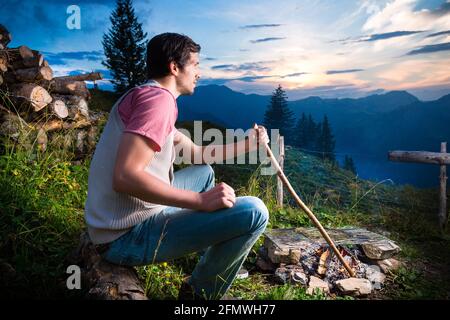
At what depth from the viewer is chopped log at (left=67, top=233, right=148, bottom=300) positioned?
7.45ft

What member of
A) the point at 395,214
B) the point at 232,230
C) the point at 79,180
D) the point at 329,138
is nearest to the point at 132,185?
the point at 232,230

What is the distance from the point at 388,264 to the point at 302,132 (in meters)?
51.1

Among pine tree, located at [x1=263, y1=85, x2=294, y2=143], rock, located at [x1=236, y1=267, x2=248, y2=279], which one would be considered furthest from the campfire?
pine tree, located at [x1=263, y1=85, x2=294, y2=143]

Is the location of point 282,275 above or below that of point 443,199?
below

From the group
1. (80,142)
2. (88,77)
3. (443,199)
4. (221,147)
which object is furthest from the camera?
(88,77)

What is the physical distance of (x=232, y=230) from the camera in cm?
218

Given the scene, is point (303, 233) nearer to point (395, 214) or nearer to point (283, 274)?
point (283, 274)

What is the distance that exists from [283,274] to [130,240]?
1.88 meters

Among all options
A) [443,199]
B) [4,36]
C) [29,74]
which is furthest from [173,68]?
[443,199]

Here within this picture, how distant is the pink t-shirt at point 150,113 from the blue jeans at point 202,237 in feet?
1.53

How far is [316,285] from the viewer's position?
134 inches

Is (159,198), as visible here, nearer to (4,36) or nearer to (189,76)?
(189,76)

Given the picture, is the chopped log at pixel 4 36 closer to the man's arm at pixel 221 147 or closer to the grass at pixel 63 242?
the grass at pixel 63 242

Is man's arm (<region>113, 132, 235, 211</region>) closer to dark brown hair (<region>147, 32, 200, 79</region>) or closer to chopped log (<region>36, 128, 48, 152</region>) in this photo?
dark brown hair (<region>147, 32, 200, 79</region>)
